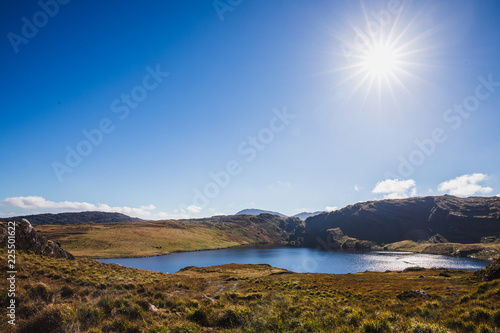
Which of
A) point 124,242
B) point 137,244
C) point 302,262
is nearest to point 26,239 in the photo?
point 302,262

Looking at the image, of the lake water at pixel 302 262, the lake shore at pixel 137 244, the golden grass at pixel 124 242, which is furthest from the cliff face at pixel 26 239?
the golden grass at pixel 124 242

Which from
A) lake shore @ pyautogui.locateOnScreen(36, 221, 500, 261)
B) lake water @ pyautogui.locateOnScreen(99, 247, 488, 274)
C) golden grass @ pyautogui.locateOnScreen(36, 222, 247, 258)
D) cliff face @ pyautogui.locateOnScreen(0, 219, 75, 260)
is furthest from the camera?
lake shore @ pyautogui.locateOnScreen(36, 221, 500, 261)

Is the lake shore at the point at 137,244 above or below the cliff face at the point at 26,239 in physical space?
below

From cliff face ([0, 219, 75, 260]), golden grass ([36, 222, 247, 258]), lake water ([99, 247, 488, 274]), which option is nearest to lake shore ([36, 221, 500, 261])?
golden grass ([36, 222, 247, 258])

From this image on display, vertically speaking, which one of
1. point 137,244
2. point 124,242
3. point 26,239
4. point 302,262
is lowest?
point 302,262

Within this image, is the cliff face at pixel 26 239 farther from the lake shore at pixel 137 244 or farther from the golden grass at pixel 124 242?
the golden grass at pixel 124 242

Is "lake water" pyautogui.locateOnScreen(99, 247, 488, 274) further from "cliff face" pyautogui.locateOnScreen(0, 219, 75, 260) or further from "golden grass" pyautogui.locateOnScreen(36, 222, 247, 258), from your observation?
"cliff face" pyautogui.locateOnScreen(0, 219, 75, 260)

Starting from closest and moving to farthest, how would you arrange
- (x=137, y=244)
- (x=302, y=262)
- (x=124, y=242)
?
(x=302, y=262) → (x=124, y=242) → (x=137, y=244)

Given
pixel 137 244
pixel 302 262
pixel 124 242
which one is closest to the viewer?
pixel 302 262

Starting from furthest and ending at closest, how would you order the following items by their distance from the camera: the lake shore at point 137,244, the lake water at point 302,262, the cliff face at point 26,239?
the lake shore at point 137,244, the lake water at point 302,262, the cliff face at point 26,239

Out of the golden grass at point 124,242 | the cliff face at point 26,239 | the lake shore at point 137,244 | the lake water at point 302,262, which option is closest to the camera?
the cliff face at point 26,239

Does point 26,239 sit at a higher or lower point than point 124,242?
higher

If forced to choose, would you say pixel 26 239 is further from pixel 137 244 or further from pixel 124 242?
pixel 124 242

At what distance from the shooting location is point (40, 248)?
29500 millimetres
